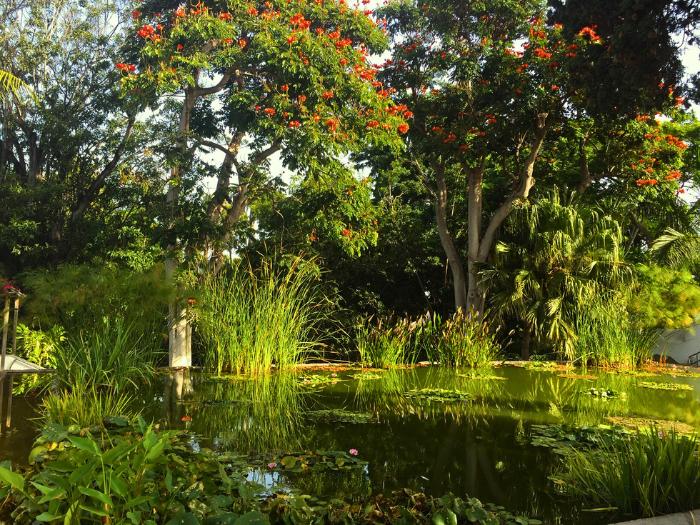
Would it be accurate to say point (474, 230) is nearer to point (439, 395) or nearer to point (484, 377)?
point (484, 377)

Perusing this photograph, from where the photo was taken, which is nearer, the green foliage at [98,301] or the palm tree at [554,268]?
the green foliage at [98,301]

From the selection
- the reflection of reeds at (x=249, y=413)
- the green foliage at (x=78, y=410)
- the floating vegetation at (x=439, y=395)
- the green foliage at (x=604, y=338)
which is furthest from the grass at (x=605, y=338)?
the green foliage at (x=78, y=410)

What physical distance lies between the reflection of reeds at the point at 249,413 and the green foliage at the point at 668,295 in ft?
26.3

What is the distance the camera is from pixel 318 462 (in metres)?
3.21

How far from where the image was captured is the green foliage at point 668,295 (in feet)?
36.8

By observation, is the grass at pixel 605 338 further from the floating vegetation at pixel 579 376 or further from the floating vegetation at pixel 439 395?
the floating vegetation at pixel 439 395

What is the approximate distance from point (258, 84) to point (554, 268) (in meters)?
5.81

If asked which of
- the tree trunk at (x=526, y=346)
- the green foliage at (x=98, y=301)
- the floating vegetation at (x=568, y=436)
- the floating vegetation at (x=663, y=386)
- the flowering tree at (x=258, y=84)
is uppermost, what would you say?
the flowering tree at (x=258, y=84)

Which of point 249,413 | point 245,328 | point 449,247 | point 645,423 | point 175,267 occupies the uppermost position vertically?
point 449,247

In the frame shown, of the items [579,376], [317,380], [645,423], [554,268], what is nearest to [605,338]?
[579,376]

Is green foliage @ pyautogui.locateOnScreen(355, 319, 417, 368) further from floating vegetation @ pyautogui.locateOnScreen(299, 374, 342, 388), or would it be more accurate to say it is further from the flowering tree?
the flowering tree

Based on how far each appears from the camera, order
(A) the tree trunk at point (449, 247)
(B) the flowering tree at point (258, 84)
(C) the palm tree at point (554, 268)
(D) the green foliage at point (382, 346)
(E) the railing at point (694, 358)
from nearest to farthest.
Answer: (B) the flowering tree at point (258, 84) < (D) the green foliage at point (382, 346) < (C) the palm tree at point (554, 268) < (A) the tree trunk at point (449, 247) < (E) the railing at point (694, 358)

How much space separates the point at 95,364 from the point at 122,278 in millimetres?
1299

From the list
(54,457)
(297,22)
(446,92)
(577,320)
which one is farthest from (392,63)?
(54,457)
